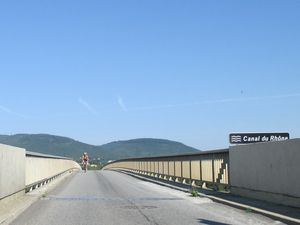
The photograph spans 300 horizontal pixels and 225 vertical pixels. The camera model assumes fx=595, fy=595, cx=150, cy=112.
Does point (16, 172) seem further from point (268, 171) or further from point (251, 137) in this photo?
point (251, 137)

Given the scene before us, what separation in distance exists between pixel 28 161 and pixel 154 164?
19.8m

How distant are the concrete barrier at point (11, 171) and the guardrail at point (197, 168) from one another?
7358 mm

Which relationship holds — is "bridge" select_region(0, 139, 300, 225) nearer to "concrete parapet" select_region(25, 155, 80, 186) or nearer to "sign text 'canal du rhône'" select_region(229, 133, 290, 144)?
"concrete parapet" select_region(25, 155, 80, 186)

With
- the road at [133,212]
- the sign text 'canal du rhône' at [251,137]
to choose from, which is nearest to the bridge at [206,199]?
the road at [133,212]

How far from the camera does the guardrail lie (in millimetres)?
22531

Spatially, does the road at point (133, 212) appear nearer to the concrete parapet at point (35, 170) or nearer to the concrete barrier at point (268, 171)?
the concrete barrier at point (268, 171)

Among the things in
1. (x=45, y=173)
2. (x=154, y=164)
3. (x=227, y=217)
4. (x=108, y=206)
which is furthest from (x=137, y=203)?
(x=154, y=164)

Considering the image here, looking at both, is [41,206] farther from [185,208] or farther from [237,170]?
[237,170]

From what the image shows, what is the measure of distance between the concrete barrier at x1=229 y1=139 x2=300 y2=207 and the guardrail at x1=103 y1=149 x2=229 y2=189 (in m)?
1.29

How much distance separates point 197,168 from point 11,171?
1028 cm

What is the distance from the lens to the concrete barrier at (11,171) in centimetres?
1691

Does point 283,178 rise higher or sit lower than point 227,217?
higher

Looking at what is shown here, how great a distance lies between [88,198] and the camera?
21.5 m

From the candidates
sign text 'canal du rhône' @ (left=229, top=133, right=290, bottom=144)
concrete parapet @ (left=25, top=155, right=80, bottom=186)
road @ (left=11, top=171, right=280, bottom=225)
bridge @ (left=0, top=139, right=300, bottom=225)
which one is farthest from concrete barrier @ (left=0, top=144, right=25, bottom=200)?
sign text 'canal du rhône' @ (left=229, top=133, right=290, bottom=144)
